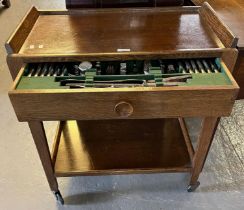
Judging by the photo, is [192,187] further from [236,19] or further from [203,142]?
[236,19]

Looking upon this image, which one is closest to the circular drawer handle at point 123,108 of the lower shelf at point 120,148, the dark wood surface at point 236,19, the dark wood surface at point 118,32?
the dark wood surface at point 118,32

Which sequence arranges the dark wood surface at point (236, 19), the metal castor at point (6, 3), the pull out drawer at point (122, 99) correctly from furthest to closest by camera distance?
the metal castor at point (6, 3), the dark wood surface at point (236, 19), the pull out drawer at point (122, 99)

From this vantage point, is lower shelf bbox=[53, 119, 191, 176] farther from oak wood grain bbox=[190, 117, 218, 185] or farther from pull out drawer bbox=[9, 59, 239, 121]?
pull out drawer bbox=[9, 59, 239, 121]

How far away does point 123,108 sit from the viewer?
71 centimetres

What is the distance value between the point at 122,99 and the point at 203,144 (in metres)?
0.38

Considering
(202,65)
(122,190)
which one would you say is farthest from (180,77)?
(122,190)

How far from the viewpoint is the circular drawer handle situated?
0.70 m

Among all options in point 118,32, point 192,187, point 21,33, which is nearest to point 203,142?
point 192,187

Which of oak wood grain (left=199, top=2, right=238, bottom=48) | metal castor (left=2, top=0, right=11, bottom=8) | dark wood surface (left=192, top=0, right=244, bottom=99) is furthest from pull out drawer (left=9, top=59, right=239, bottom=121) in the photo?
metal castor (left=2, top=0, right=11, bottom=8)

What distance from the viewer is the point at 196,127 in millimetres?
1393

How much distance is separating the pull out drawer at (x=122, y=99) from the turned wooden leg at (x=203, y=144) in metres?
0.09

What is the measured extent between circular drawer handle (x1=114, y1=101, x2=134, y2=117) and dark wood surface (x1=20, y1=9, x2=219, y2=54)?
19 centimetres

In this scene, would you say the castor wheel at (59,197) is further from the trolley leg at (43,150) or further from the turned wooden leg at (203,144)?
the turned wooden leg at (203,144)

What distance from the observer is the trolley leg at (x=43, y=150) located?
79cm
